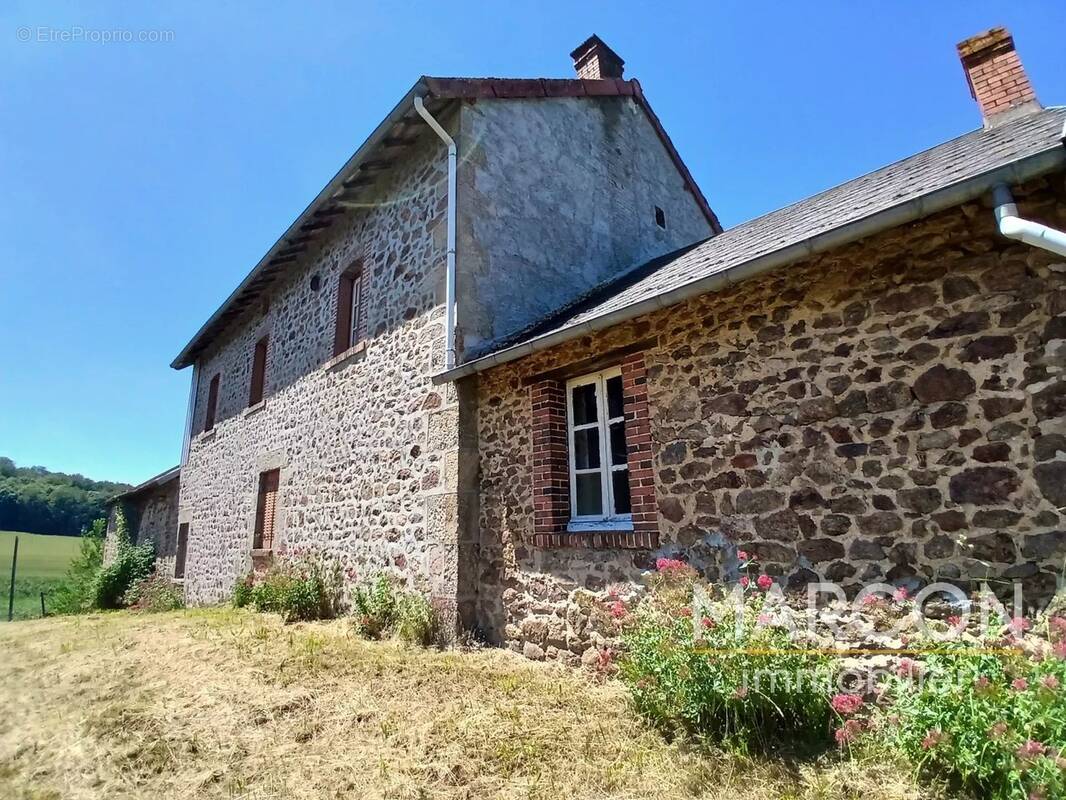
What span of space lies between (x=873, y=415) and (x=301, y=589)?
6883mm

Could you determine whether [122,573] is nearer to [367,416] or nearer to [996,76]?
[367,416]

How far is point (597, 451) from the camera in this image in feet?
16.7

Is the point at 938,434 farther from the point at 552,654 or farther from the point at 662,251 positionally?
the point at 662,251

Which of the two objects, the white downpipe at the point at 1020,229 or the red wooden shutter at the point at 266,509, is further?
the red wooden shutter at the point at 266,509

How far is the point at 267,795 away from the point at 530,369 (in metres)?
3.70

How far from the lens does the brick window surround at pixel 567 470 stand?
4.37 m

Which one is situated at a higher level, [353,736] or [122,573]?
[122,573]

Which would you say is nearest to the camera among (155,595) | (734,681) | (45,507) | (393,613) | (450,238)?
(734,681)

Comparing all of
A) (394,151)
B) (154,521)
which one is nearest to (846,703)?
(394,151)

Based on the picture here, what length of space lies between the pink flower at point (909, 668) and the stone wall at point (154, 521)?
15.4 metres

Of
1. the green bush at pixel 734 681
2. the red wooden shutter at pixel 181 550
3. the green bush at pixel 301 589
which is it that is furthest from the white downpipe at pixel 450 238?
the red wooden shutter at pixel 181 550

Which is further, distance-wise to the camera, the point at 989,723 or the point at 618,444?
the point at 618,444

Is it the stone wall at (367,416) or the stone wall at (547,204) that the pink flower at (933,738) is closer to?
the stone wall at (367,416)

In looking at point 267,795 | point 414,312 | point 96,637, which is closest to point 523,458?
point 414,312
